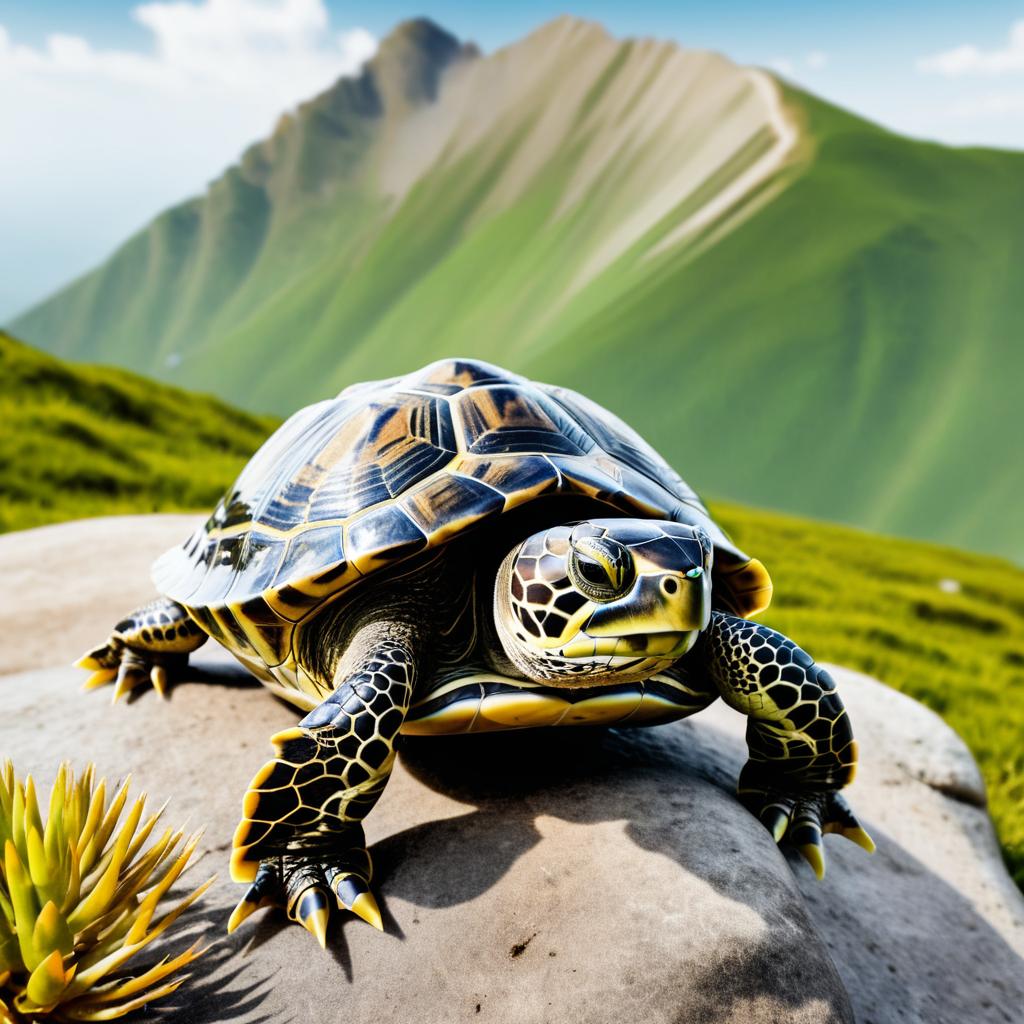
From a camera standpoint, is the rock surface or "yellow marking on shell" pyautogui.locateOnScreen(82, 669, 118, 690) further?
"yellow marking on shell" pyautogui.locateOnScreen(82, 669, 118, 690)

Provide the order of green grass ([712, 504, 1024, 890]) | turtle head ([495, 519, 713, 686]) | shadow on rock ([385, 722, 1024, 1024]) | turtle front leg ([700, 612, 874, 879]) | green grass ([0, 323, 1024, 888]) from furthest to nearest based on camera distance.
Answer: green grass ([0, 323, 1024, 888]) < green grass ([712, 504, 1024, 890]) < turtle front leg ([700, 612, 874, 879]) < turtle head ([495, 519, 713, 686]) < shadow on rock ([385, 722, 1024, 1024])

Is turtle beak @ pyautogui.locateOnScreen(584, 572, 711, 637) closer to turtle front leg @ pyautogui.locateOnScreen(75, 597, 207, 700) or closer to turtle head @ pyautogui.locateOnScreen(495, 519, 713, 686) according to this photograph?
turtle head @ pyautogui.locateOnScreen(495, 519, 713, 686)

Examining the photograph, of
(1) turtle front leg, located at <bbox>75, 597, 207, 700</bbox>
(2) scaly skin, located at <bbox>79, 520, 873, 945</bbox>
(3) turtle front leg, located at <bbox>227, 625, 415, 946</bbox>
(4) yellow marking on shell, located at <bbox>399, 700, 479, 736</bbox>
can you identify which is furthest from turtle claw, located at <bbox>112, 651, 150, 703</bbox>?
(4) yellow marking on shell, located at <bbox>399, 700, 479, 736</bbox>

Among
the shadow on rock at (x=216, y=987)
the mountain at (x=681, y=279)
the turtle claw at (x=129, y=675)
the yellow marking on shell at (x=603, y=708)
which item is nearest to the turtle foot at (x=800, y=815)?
the yellow marking on shell at (x=603, y=708)

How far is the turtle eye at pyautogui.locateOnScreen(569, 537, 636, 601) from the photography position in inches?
101

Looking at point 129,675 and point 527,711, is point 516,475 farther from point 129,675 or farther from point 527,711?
point 129,675

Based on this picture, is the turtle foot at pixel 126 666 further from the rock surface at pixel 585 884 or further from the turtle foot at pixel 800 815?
the turtle foot at pixel 800 815

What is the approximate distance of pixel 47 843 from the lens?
2277 millimetres

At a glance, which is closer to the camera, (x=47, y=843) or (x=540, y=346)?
(x=47, y=843)

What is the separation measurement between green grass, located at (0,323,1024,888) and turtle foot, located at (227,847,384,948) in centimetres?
373

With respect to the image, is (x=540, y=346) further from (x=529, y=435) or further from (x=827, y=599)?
(x=529, y=435)

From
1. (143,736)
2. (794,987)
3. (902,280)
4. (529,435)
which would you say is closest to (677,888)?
(794,987)

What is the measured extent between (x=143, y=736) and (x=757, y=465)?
1281 inches

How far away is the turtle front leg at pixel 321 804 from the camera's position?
2.57 m
